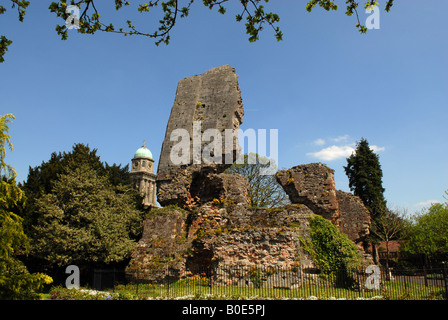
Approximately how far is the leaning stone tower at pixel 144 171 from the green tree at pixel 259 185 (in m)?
44.0

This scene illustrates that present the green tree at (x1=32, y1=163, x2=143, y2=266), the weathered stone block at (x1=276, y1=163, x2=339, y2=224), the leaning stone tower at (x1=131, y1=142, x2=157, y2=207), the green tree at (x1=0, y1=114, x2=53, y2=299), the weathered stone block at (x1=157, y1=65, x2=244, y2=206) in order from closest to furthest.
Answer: the green tree at (x1=0, y1=114, x2=53, y2=299)
the green tree at (x1=32, y1=163, x2=143, y2=266)
the weathered stone block at (x1=276, y1=163, x2=339, y2=224)
the weathered stone block at (x1=157, y1=65, x2=244, y2=206)
the leaning stone tower at (x1=131, y1=142, x2=157, y2=207)

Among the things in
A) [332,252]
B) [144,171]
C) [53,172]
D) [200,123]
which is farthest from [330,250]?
[144,171]

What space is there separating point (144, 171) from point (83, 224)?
59.0m

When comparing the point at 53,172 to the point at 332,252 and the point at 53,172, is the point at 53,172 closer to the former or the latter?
the point at 53,172

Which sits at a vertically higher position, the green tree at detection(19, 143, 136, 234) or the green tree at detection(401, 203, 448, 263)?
the green tree at detection(19, 143, 136, 234)

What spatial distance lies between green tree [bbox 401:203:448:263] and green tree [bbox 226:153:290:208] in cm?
1145

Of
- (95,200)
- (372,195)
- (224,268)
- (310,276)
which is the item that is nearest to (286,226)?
(310,276)

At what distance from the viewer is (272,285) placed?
11.2 m

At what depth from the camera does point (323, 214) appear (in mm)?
14734

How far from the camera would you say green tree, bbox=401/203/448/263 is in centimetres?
2034

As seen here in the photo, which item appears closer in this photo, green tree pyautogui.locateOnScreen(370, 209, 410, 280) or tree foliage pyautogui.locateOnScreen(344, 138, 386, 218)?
green tree pyautogui.locateOnScreen(370, 209, 410, 280)

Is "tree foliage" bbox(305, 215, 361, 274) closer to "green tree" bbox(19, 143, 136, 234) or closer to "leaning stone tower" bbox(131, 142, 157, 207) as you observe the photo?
"green tree" bbox(19, 143, 136, 234)

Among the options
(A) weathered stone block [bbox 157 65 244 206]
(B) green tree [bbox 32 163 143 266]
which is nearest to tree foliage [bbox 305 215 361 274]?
(A) weathered stone block [bbox 157 65 244 206]

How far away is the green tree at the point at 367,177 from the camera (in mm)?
30727
